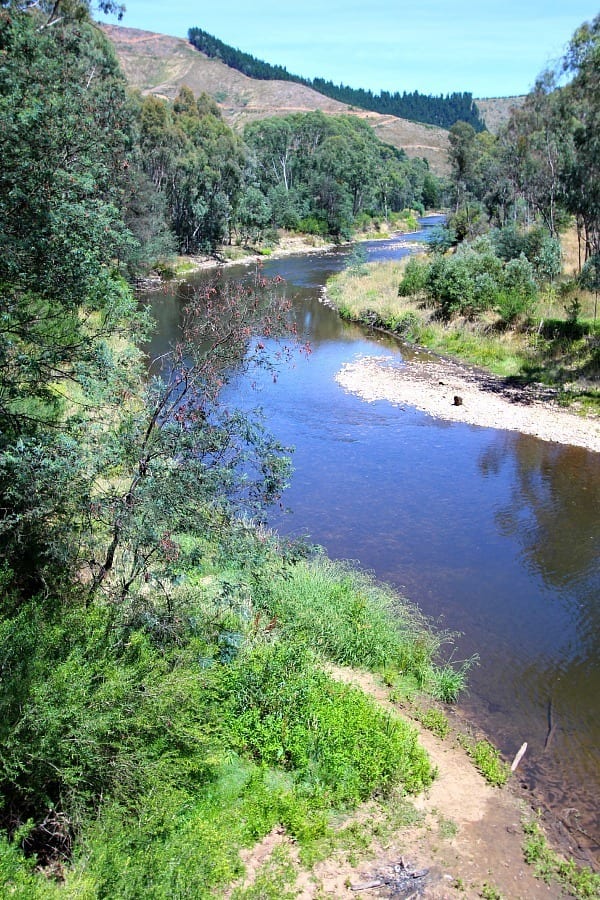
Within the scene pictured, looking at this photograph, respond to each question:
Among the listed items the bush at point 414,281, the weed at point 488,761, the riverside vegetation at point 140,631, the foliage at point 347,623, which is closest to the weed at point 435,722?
the weed at point 488,761

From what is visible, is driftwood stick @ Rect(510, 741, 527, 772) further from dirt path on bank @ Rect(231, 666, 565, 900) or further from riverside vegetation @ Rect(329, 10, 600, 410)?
riverside vegetation @ Rect(329, 10, 600, 410)

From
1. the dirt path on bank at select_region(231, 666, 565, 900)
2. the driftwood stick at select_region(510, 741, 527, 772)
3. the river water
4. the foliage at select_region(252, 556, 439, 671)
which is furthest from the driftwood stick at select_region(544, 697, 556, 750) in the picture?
the foliage at select_region(252, 556, 439, 671)

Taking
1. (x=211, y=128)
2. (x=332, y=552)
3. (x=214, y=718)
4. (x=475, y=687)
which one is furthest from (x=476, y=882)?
(x=211, y=128)

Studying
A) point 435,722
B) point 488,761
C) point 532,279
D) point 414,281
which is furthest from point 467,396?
point 488,761

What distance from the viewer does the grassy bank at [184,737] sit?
589cm

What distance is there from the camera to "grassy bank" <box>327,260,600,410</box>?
27281 millimetres

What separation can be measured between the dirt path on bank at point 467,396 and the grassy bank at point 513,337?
1.03 metres

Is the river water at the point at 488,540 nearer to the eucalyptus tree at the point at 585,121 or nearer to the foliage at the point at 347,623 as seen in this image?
the foliage at the point at 347,623

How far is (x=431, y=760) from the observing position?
891 centimetres

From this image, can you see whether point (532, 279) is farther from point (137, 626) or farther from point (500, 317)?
point (137, 626)

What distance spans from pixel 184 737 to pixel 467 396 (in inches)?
843

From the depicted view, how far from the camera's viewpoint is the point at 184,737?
7.18m

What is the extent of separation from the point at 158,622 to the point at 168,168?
55.4 metres

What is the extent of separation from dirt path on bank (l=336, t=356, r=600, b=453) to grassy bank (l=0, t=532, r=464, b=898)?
1428 cm
